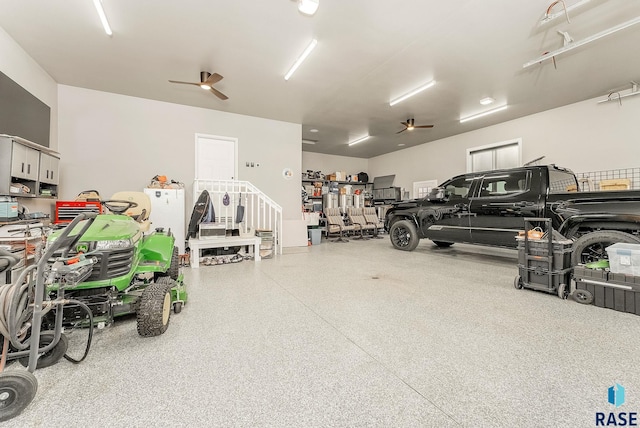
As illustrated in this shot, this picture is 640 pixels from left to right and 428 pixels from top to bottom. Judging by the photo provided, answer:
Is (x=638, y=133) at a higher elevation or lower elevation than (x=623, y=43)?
lower

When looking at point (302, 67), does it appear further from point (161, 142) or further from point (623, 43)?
point (623, 43)

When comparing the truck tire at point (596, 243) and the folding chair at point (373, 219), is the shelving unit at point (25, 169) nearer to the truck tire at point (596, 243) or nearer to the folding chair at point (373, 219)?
the truck tire at point (596, 243)

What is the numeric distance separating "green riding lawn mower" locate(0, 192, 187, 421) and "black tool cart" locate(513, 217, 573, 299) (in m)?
3.73

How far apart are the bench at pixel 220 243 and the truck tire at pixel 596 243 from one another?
452 cm

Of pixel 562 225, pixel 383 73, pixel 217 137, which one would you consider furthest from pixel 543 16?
pixel 217 137

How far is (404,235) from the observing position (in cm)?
576

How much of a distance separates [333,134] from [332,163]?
2735 millimetres

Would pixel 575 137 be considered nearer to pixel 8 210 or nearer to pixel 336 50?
pixel 336 50

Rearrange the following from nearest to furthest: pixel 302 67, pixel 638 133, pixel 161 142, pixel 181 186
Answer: pixel 302 67, pixel 638 133, pixel 181 186, pixel 161 142

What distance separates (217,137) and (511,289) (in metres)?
6.42

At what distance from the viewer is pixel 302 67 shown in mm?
4238

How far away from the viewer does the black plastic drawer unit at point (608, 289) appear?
225 cm

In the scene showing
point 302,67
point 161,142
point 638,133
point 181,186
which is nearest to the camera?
point 302,67

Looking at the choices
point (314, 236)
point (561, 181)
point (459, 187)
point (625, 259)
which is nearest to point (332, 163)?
point (314, 236)
